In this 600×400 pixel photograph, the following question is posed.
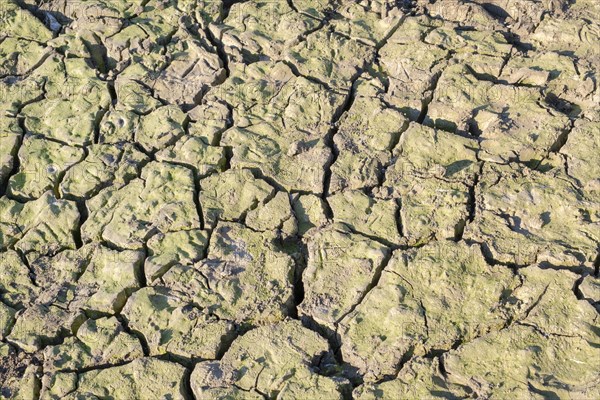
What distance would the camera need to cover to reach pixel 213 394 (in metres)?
3.10

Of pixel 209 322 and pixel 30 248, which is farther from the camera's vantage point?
pixel 30 248

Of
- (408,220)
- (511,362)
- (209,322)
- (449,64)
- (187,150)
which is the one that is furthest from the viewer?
(449,64)

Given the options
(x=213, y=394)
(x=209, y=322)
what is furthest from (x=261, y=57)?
(x=213, y=394)

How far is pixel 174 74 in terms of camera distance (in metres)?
4.58

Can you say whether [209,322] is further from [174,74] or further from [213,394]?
[174,74]

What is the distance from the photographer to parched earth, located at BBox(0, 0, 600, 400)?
3186mm

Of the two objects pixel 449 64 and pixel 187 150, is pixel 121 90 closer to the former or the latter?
pixel 187 150

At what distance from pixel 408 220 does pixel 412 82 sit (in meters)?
1.09

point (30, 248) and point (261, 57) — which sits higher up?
point (261, 57)

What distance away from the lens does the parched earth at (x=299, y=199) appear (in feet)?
10.5

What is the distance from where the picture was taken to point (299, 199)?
12.6ft

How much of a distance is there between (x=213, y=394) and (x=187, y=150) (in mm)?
1555

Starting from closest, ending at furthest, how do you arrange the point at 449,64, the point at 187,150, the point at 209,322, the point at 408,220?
1. the point at 209,322
2. the point at 408,220
3. the point at 187,150
4. the point at 449,64

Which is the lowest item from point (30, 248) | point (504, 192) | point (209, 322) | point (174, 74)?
point (30, 248)
